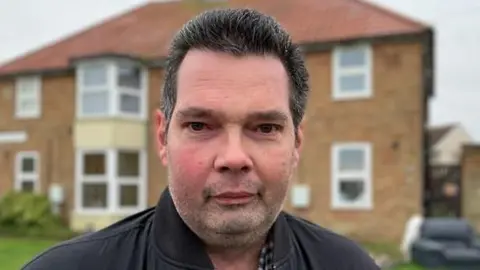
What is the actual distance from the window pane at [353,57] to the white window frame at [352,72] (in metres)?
0.05

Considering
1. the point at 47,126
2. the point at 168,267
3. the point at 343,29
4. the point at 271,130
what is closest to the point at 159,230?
the point at 168,267

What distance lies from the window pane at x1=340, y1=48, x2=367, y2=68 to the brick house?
30mm

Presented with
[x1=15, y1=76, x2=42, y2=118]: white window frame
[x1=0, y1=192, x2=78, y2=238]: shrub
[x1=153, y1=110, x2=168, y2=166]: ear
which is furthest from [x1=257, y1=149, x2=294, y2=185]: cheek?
[x1=15, y1=76, x2=42, y2=118]: white window frame

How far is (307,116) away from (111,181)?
7216 mm

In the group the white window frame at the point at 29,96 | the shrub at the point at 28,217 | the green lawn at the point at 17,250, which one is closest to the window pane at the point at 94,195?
the shrub at the point at 28,217

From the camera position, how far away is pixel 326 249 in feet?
5.09

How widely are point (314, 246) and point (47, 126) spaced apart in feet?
55.8

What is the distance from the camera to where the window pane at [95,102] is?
1620cm

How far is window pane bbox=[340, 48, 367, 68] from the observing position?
14.1 metres

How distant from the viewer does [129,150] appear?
1642 centimetres

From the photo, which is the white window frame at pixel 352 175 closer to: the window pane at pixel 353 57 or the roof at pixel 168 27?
the window pane at pixel 353 57

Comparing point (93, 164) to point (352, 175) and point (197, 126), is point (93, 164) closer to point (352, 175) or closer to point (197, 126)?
point (352, 175)

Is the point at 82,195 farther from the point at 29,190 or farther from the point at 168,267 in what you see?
the point at 168,267

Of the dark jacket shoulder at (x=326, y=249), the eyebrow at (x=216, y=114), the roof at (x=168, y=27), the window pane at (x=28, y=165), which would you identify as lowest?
the window pane at (x=28, y=165)
